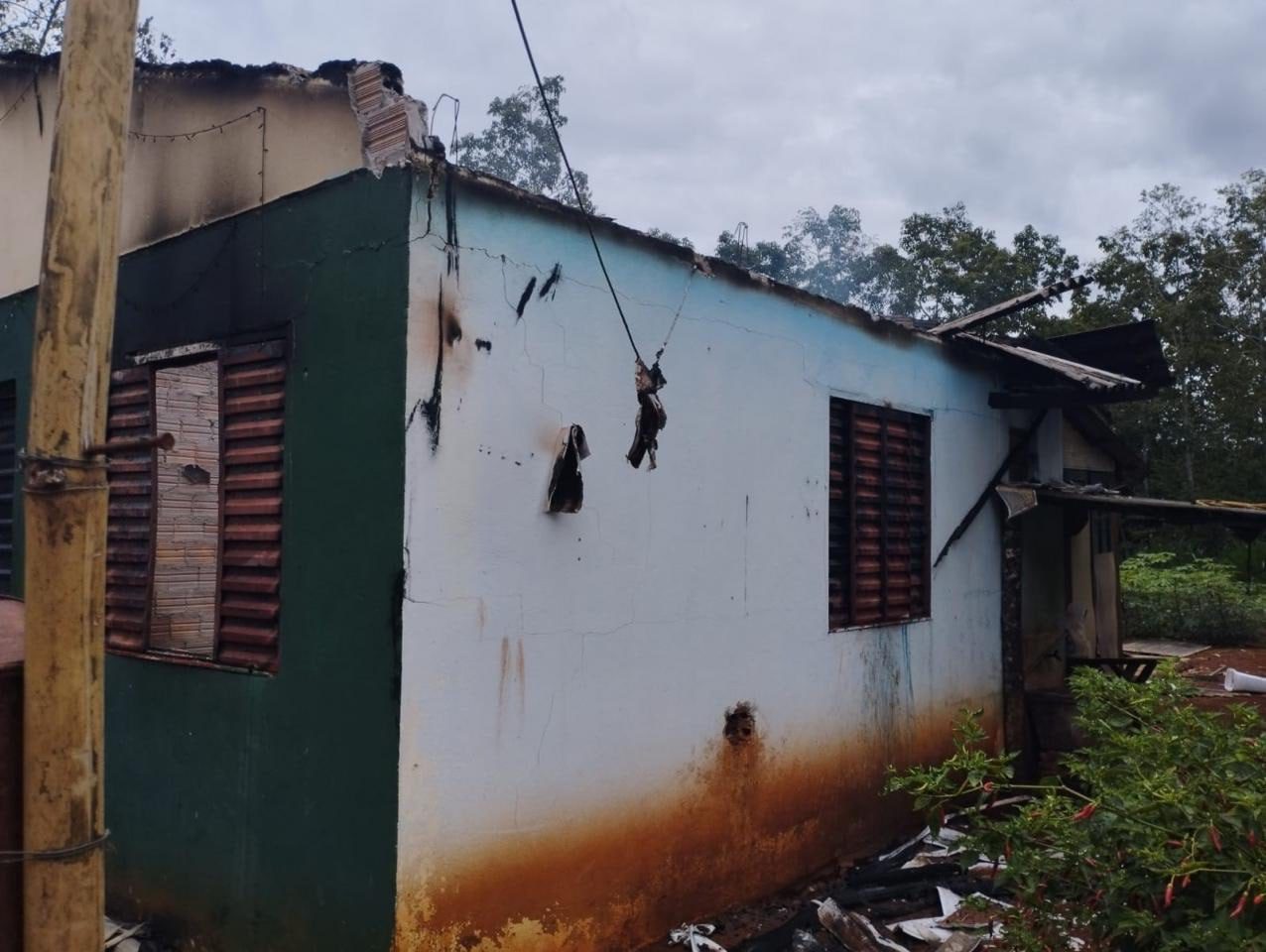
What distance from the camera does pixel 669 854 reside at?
15.9ft

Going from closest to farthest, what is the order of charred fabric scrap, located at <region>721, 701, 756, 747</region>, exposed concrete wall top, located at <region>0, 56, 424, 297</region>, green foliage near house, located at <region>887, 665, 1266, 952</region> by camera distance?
A: green foliage near house, located at <region>887, 665, 1266, 952</region> < exposed concrete wall top, located at <region>0, 56, 424, 297</region> < charred fabric scrap, located at <region>721, 701, 756, 747</region>

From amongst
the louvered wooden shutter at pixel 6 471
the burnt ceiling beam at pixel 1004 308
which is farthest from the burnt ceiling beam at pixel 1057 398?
the louvered wooden shutter at pixel 6 471

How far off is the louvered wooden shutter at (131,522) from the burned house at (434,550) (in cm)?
2

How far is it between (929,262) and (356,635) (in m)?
25.2

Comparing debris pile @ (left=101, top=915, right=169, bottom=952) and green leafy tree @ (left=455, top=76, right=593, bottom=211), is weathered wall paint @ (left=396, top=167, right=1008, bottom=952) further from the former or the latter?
green leafy tree @ (left=455, top=76, right=593, bottom=211)

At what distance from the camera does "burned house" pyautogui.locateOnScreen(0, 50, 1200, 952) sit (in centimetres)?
378

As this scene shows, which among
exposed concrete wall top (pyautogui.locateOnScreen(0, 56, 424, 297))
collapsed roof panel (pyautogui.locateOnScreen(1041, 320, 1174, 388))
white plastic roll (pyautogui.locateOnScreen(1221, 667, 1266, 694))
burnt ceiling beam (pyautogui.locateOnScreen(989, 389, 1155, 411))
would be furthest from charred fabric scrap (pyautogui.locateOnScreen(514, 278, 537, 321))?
collapsed roof panel (pyautogui.locateOnScreen(1041, 320, 1174, 388))

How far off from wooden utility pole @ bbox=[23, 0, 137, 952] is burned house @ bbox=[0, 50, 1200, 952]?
1703 mm

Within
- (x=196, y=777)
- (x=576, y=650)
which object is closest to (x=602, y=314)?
(x=576, y=650)

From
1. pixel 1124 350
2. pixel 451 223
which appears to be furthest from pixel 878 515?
pixel 451 223

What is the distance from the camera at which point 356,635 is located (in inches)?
149

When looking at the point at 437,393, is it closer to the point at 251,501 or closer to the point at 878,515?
the point at 251,501

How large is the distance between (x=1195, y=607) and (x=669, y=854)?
673 inches

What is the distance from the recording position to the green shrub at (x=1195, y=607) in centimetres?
1805
